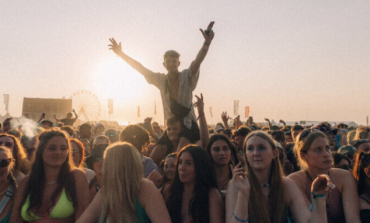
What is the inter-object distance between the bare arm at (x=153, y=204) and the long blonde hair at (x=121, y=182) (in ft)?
0.22

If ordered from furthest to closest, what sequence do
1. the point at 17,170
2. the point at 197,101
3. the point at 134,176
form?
the point at 197,101 → the point at 17,170 → the point at 134,176

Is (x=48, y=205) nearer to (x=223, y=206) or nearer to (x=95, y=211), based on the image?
(x=95, y=211)

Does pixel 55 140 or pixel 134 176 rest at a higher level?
pixel 55 140

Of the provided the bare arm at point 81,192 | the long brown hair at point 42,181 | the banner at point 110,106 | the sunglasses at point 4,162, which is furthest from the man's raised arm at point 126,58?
the banner at point 110,106

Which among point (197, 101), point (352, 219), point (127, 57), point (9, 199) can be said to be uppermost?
point (127, 57)

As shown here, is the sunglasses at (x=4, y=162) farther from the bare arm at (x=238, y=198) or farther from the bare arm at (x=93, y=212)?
the bare arm at (x=238, y=198)

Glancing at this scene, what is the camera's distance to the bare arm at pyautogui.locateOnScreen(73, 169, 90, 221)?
127 inches

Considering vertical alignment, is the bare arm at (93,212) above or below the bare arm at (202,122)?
below

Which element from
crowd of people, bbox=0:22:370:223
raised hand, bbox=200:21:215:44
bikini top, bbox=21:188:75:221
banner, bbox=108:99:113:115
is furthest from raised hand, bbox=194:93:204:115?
banner, bbox=108:99:113:115

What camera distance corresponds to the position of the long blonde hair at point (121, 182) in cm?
274

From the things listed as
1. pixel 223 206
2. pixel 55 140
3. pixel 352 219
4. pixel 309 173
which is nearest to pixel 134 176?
pixel 223 206

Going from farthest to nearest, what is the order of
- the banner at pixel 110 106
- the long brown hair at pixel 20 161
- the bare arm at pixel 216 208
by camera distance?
1. the banner at pixel 110 106
2. the long brown hair at pixel 20 161
3. the bare arm at pixel 216 208

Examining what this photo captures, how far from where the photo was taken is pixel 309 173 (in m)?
3.38

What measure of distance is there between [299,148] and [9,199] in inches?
135
